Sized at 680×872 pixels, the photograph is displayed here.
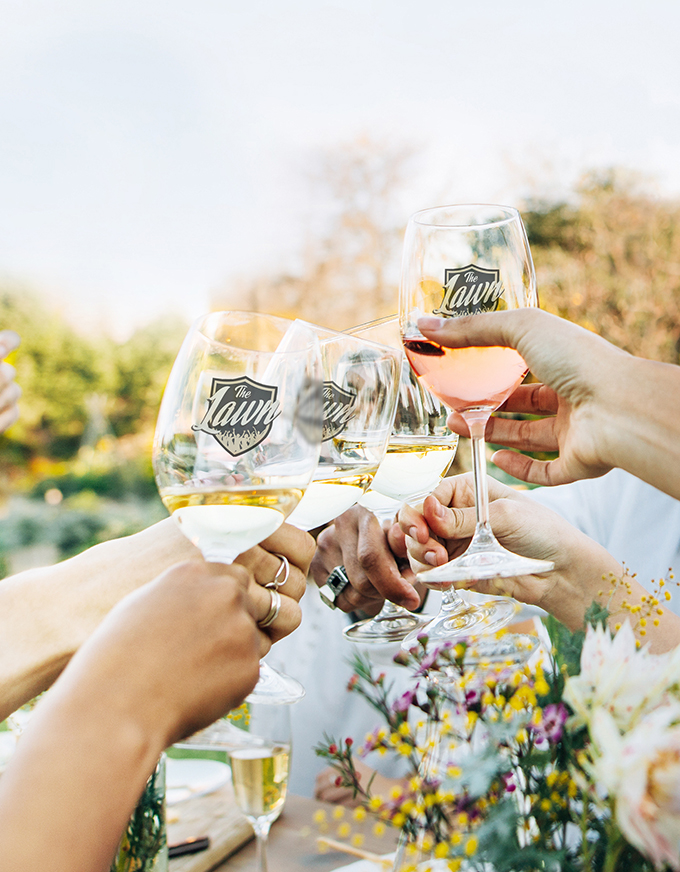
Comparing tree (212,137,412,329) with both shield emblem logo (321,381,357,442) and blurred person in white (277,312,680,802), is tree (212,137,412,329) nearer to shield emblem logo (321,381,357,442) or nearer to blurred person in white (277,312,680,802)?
blurred person in white (277,312,680,802)

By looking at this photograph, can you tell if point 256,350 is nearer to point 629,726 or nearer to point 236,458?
point 236,458

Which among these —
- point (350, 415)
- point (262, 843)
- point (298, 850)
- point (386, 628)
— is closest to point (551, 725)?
point (350, 415)

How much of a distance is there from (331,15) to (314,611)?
14.1 m

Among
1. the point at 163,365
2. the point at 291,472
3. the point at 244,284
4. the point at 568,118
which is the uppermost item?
the point at 568,118

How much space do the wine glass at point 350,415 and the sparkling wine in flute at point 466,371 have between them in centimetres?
6

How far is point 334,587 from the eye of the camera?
1509 mm

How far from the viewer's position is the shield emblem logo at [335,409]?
39.3 inches

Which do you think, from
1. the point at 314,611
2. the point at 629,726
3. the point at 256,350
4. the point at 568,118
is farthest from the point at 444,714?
the point at 568,118

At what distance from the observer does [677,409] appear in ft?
2.75

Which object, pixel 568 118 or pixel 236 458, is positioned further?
pixel 568 118

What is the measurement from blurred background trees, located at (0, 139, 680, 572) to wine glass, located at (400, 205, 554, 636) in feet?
24.0

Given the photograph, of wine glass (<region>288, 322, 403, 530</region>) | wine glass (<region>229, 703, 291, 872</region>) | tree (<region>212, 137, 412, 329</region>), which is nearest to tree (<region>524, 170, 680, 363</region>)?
tree (<region>212, 137, 412, 329</region>)

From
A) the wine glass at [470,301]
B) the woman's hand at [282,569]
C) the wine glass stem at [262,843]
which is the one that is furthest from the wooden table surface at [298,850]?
the wine glass at [470,301]

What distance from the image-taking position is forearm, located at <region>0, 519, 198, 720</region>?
3.22 feet
